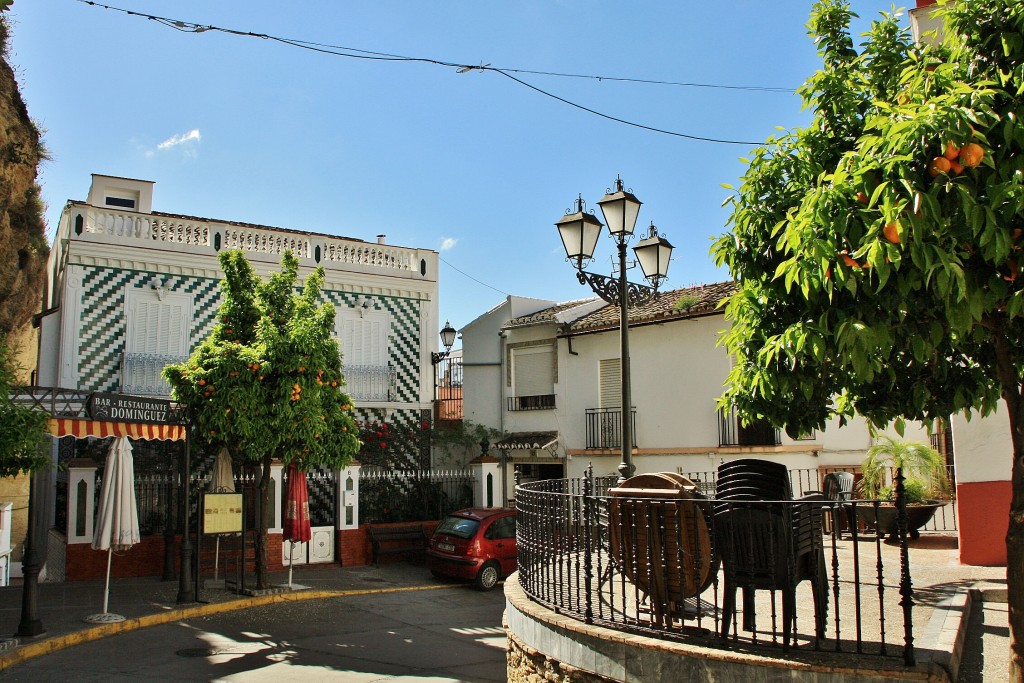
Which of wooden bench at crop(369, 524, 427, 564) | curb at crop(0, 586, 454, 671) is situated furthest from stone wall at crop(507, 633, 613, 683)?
wooden bench at crop(369, 524, 427, 564)

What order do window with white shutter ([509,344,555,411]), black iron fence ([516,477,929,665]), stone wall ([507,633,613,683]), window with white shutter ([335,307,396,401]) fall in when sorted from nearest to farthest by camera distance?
1. black iron fence ([516,477,929,665])
2. stone wall ([507,633,613,683])
3. window with white shutter ([335,307,396,401])
4. window with white shutter ([509,344,555,411])

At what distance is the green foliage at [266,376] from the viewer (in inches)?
500

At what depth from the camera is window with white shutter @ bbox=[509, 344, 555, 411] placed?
77.7 ft

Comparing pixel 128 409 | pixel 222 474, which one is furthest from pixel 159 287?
pixel 128 409

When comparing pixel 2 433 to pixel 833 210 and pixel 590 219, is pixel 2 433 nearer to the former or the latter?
pixel 590 219

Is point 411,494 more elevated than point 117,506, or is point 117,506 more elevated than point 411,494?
point 117,506

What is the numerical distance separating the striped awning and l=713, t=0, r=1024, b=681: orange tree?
964cm

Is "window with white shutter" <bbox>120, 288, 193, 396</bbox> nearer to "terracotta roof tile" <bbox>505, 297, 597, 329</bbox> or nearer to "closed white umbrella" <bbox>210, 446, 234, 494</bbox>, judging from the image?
"closed white umbrella" <bbox>210, 446, 234, 494</bbox>

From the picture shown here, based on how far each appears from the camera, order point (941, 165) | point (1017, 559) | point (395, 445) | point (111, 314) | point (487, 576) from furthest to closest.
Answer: point (395, 445)
point (111, 314)
point (487, 576)
point (1017, 559)
point (941, 165)

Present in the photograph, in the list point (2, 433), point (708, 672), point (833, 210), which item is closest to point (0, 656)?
point (2, 433)

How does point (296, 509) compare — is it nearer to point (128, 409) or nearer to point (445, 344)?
point (128, 409)

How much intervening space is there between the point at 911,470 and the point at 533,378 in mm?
13816

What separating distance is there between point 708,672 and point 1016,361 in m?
2.56

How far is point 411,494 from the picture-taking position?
19.3 m
